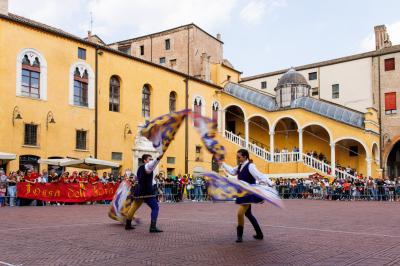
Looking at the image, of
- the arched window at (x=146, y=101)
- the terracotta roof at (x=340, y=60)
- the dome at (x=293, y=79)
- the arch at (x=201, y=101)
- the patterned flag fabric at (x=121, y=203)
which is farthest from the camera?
the dome at (x=293, y=79)

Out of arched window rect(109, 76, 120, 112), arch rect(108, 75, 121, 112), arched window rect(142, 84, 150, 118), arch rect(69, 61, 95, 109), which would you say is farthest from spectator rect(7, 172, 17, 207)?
arched window rect(142, 84, 150, 118)

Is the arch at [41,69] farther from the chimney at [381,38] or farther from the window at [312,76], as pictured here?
the chimney at [381,38]

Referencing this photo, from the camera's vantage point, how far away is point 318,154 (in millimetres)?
43031

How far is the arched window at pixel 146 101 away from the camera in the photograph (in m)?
36.0

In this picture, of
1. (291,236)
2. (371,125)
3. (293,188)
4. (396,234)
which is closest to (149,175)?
(291,236)

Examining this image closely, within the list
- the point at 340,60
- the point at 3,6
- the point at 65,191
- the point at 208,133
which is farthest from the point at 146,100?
the point at 208,133

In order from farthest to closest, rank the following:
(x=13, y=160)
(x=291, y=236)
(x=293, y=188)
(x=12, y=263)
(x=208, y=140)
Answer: (x=293, y=188) → (x=13, y=160) → (x=291, y=236) → (x=208, y=140) → (x=12, y=263)

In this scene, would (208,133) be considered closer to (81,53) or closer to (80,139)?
(80,139)

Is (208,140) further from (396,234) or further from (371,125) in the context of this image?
(371,125)

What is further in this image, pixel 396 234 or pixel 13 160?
pixel 13 160

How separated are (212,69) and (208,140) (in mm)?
37053

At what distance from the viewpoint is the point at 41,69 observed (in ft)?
94.6

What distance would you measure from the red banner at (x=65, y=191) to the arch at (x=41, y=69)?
285 inches

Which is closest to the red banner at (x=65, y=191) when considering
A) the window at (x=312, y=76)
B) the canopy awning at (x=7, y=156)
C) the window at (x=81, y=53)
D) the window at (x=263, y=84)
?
the canopy awning at (x=7, y=156)
